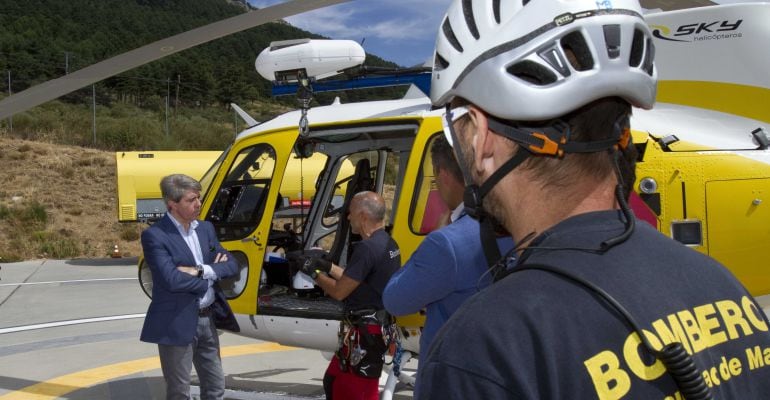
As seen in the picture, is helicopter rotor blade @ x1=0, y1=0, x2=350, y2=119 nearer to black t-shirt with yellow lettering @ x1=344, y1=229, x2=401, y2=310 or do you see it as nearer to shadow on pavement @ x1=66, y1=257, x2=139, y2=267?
black t-shirt with yellow lettering @ x1=344, y1=229, x2=401, y2=310

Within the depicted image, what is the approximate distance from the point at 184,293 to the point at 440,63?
3.37 metres

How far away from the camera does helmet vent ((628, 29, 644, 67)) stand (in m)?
1.36

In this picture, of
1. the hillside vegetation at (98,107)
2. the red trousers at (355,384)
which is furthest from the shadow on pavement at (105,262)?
the red trousers at (355,384)

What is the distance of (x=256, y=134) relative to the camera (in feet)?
19.6

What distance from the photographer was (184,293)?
4.52 meters

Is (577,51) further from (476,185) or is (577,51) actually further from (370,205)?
(370,205)

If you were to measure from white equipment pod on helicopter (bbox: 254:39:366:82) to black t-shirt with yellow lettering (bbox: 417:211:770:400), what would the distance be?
4.37 m

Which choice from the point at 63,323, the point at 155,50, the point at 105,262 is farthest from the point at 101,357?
the point at 105,262

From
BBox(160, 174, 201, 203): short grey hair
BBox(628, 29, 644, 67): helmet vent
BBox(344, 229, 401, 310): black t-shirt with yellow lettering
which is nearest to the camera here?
BBox(628, 29, 644, 67): helmet vent

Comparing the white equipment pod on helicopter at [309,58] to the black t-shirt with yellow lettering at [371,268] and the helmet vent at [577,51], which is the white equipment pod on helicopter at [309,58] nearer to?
the black t-shirt with yellow lettering at [371,268]

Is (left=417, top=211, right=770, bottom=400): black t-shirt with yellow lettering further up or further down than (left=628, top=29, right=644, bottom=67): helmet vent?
further down

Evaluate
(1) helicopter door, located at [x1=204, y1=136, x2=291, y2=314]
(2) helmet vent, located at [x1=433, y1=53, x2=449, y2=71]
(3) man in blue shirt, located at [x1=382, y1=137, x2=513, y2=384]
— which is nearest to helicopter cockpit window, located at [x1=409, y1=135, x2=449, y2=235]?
(1) helicopter door, located at [x1=204, y1=136, x2=291, y2=314]

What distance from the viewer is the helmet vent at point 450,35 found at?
149cm

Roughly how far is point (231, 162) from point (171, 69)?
2637 inches
